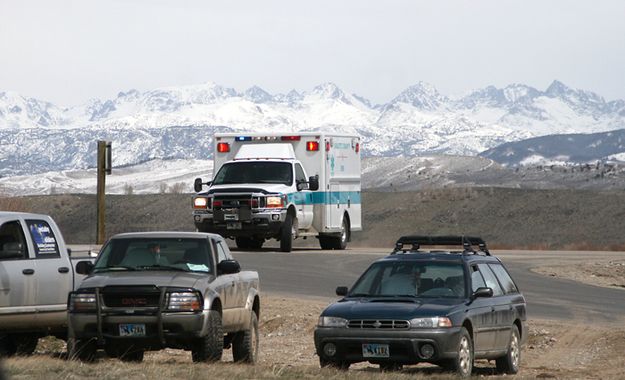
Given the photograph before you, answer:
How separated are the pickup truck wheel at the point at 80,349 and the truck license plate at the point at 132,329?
455 millimetres

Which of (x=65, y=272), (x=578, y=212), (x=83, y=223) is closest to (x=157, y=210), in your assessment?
(x=83, y=223)

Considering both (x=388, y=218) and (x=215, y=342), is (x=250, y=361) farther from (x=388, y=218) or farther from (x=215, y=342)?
(x=388, y=218)

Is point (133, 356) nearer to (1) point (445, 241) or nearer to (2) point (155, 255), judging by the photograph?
(2) point (155, 255)

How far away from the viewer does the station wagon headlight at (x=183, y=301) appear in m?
16.1

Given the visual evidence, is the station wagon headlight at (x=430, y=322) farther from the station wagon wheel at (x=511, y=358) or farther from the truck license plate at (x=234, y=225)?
the truck license plate at (x=234, y=225)

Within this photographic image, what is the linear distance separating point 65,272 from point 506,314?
546cm

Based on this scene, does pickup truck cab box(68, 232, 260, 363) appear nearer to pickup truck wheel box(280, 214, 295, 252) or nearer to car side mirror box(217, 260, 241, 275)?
car side mirror box(217, 260, 241, 275)

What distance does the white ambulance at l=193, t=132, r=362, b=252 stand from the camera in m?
37.0

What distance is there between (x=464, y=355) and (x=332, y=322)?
1.55 meters

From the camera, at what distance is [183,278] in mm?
16375

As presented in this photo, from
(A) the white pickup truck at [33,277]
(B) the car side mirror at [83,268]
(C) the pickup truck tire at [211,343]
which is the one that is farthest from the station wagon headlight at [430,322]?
(A) the white pickup truck at [33,277]

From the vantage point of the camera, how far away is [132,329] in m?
16.0

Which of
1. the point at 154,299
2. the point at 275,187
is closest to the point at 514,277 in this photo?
the point at 275,187

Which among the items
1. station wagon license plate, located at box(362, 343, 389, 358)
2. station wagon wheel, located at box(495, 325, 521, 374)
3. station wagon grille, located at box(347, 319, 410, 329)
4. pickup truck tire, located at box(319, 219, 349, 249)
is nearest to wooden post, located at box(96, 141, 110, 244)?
pickup truck tire, located at box(319, 219, 349, 249)
